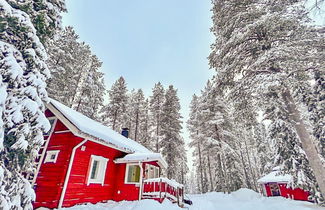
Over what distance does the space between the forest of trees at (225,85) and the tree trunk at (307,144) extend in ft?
0.10

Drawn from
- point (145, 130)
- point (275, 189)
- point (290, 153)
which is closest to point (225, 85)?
point (290, 153)

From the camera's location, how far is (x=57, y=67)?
16500 millimetres

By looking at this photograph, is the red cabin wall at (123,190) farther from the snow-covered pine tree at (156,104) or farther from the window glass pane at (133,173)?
the snow-covered pine tree at (156,104)

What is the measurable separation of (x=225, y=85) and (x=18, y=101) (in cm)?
874

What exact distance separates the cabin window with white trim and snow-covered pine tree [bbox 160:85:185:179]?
5019 millimetres

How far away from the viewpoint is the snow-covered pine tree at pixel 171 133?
1892cm

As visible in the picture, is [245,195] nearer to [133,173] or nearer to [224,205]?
[224,205]

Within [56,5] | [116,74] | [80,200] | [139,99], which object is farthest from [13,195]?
[116,74]

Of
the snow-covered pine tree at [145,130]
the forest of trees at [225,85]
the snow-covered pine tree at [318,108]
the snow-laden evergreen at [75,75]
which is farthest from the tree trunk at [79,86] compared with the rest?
the snow-covered pine tree at [318,108]

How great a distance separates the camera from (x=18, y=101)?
3.74 meters

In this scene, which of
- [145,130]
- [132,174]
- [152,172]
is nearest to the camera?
[132,174]

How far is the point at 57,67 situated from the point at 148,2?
12.1m

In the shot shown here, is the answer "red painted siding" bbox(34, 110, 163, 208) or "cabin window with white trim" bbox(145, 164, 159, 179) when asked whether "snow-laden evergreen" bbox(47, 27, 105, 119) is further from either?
"cabin window with white trim" bbox(145, 164, 159, 179)

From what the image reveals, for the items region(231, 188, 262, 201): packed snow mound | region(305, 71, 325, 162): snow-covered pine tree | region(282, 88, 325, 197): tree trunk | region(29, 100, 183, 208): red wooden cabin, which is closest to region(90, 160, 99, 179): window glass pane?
region(29, 100, 183, 208): red wooden cabin
